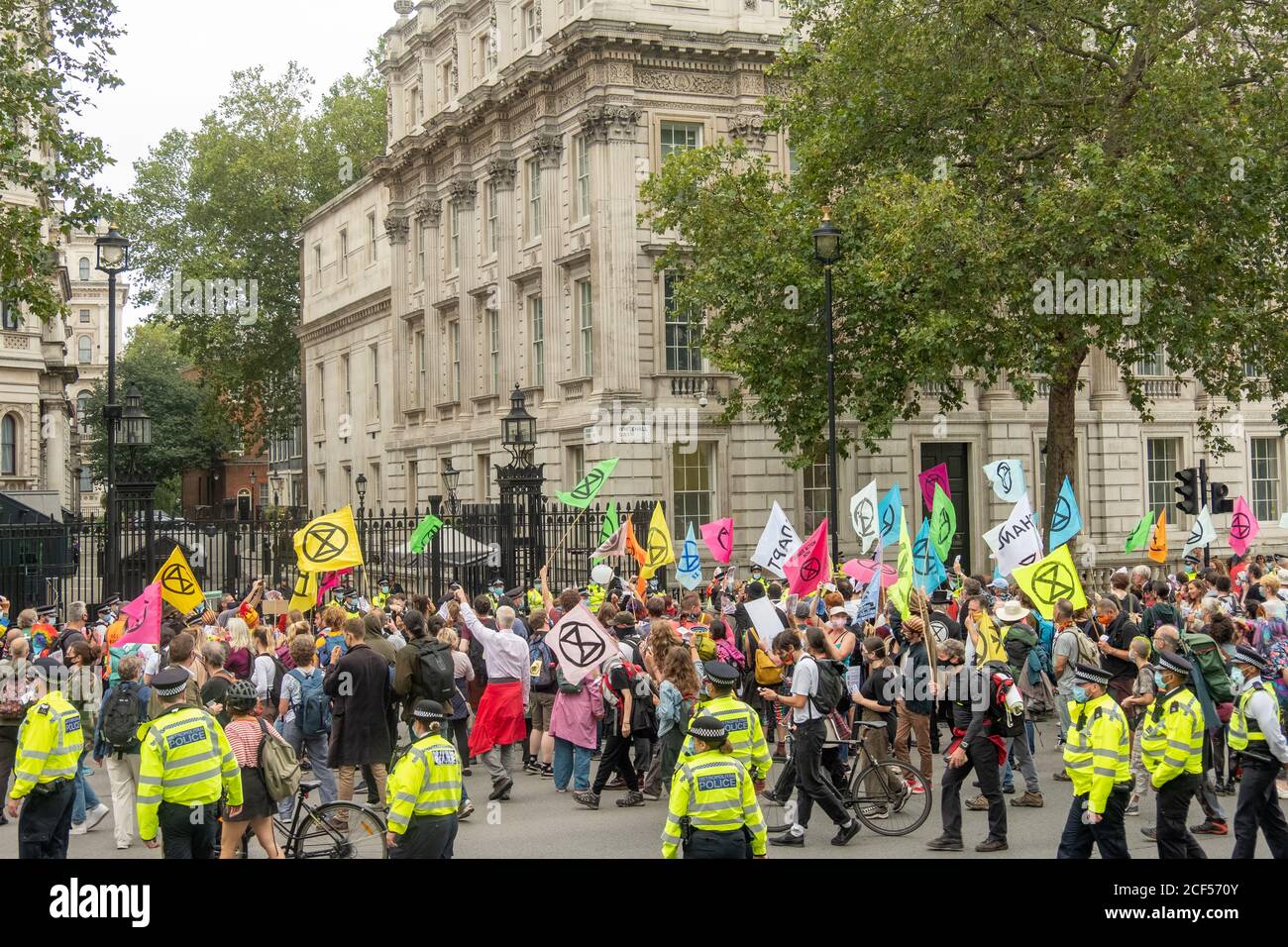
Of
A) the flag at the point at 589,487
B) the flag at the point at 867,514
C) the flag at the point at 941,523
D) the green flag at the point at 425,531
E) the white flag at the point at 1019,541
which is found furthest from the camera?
the green flag at the point at 425,531

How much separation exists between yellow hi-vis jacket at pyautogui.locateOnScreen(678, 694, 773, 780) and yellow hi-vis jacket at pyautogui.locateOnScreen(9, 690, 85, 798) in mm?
4513

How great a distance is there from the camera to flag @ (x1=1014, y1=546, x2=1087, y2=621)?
1509 centimetres

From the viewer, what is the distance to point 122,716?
12.9 m

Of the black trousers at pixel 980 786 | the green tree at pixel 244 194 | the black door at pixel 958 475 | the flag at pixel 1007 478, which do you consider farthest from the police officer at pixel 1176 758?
the green tree at pixel 244 194

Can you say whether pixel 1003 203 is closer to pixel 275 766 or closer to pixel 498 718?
pixel 498 718

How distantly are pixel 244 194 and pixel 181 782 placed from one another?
5575 centimetres

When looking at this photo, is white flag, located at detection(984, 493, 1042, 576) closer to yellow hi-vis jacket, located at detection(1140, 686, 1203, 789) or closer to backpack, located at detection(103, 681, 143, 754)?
yellow hi-vis jacket, located at detection(1140, 686, 1203, 789)

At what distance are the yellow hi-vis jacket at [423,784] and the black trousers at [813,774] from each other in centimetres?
404

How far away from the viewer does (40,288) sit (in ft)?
72.6

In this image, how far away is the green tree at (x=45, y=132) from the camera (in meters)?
21.8

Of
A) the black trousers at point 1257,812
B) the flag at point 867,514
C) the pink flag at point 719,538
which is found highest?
the flag at point 867,514

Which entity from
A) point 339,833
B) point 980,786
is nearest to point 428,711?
point 339,833

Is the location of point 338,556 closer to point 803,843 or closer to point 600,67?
point 803,843

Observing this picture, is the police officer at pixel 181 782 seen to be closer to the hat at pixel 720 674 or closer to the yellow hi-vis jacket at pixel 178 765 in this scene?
the yellow hi-vis jacket at pixel 178 765
